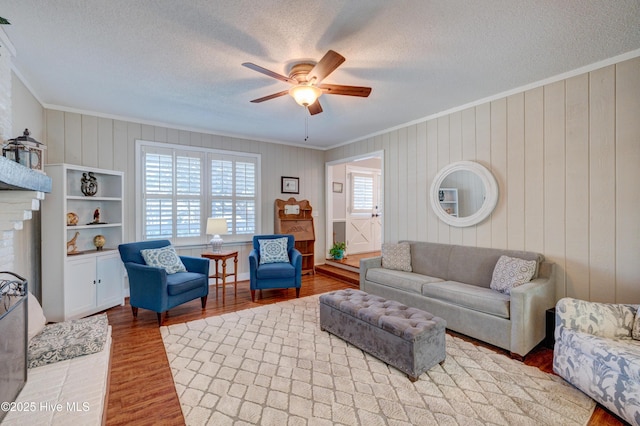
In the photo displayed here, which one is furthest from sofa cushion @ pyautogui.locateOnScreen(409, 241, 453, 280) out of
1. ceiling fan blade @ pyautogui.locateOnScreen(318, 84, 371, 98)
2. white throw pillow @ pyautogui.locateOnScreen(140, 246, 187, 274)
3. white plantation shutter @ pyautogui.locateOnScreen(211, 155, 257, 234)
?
white throw pillow @ pyautogui.locateOnScreen(140, 246, 187, 274)

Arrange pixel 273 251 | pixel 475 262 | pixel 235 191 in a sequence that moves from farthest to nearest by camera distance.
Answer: pixel 235 191
pixel 273 251
pixel 475 262

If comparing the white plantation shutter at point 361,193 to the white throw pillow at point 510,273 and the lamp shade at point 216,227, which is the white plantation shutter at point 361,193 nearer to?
the lamp shade at point 216,227

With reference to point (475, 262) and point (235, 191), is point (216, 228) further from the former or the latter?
point (475, 262)

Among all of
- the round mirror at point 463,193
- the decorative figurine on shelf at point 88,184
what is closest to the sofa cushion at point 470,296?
the round mirror at point 463,193

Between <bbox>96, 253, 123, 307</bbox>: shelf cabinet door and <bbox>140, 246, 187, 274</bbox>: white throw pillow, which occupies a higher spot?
<bbox>140, 246, 187, 274</bbox>: white throw pillow

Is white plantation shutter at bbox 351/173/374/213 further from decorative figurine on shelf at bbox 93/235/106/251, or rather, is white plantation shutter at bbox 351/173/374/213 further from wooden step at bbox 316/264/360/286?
decorative figurine on shelf at bbox 93/235/106/251

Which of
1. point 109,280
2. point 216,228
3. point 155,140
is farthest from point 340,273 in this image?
point 155,140

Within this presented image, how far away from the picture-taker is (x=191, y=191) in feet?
15.6

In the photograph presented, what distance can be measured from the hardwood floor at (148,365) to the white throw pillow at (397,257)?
130 cm

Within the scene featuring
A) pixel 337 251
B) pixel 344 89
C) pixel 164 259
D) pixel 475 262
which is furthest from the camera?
pixel 337 251

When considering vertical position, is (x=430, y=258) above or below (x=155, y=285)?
above

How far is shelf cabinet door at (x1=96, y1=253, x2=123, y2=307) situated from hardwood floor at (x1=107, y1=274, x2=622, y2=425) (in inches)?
6.0

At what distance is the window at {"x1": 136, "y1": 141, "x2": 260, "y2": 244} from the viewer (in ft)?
14.5

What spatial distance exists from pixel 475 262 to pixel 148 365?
3.59 m
